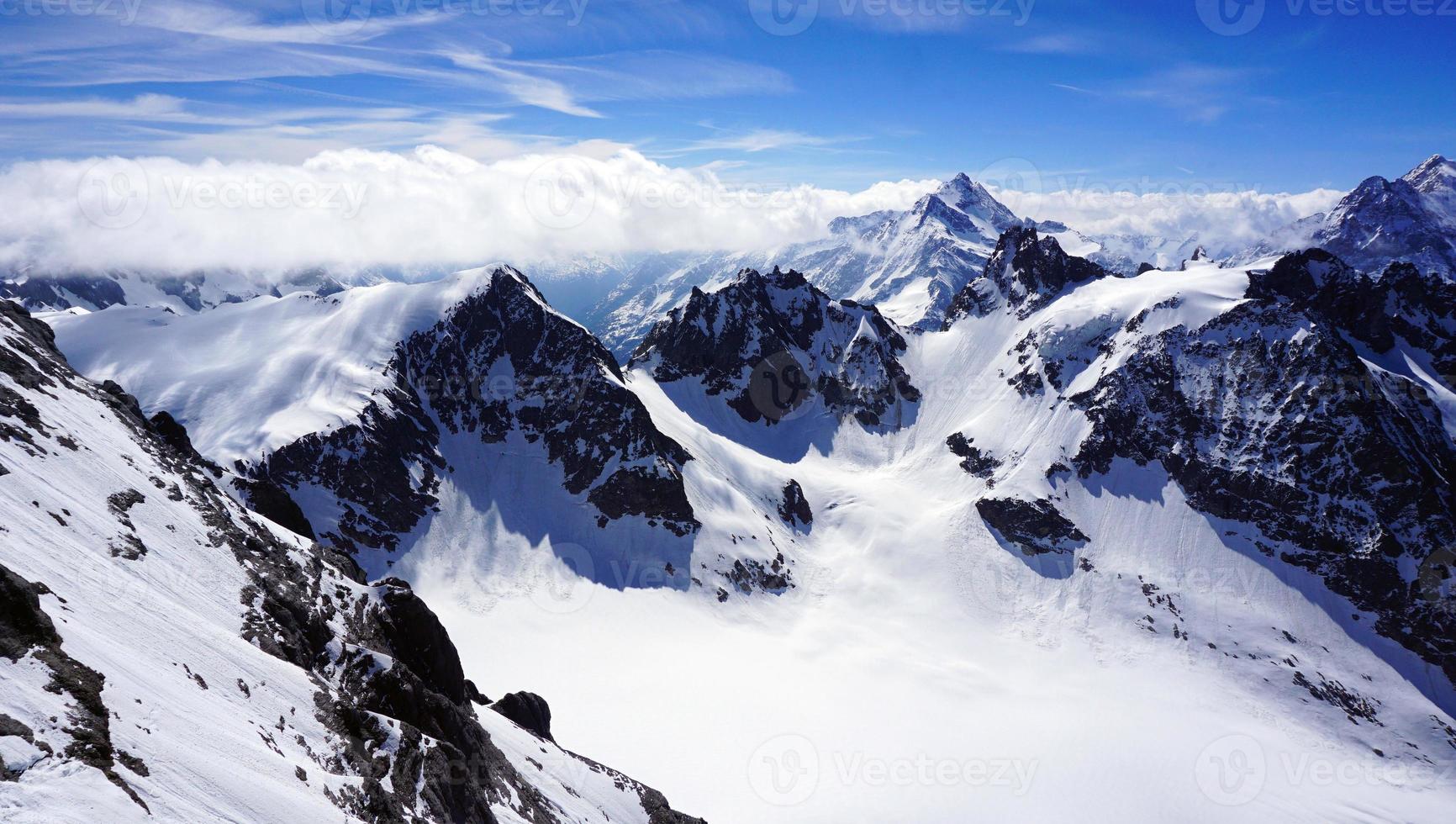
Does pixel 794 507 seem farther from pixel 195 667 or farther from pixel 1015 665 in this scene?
pixel 195 667

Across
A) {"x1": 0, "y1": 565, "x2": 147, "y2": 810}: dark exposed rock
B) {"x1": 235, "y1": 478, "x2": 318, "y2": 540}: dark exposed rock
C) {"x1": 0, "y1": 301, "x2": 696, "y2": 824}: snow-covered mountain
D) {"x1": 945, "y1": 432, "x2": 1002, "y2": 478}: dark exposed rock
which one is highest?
{"x1": 0, "y1": 565, "x2": 147, "y2": 810}: dark exposed rock

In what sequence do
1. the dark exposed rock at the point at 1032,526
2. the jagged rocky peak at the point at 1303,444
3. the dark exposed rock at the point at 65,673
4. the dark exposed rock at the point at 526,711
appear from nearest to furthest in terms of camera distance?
1. the dark exposed rock at the point at 65,673
2. the dark exposed rock at the point at 526,711
3. the jagged rocky peak at the point at 1303,444
4. the dark exposed rock at the point at 1032,526

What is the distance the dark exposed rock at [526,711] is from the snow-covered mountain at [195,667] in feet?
8.43

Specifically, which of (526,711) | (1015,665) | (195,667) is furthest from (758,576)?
(195,667)

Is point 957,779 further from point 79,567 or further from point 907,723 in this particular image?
point 79,567

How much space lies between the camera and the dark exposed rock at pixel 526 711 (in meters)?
67.2

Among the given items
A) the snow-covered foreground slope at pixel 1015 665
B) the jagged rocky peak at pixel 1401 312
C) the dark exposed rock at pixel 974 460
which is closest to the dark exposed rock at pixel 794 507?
the snow-covered foreground slope at pixel 1015 665

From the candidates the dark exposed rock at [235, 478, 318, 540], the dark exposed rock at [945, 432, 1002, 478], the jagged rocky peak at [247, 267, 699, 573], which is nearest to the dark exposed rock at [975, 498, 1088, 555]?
the dark exposed rock at [945, 432, 1002, 478]

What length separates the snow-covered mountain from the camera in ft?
74.6

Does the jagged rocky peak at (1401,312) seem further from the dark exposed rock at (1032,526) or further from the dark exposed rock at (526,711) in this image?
the dark exposed rock at (526,711)

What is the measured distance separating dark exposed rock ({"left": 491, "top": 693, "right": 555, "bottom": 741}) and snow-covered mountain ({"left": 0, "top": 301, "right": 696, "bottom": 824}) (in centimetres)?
257

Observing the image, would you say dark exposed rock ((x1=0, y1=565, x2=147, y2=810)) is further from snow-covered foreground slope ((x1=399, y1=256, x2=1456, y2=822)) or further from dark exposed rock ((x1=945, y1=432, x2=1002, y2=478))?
dark exposed rock ((x1=945, y1=432, x2=1002, y2=478))

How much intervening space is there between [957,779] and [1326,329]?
5720 inches

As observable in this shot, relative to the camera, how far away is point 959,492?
186 m
